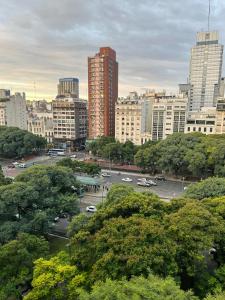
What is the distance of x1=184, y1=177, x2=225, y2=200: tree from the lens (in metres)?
30.8

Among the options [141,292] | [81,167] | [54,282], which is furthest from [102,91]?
[141,292]

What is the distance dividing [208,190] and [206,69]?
10552cm

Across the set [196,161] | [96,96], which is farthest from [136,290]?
[96,96]

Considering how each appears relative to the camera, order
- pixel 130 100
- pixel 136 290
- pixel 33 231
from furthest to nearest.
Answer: pixel 130 100 < pixel 33 231 < pixel 136 290

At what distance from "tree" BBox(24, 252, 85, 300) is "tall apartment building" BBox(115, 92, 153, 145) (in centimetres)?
6571

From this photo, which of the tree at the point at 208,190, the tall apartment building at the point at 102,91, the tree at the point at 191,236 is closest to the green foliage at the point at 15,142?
the tall apartment building at the point at 102,91

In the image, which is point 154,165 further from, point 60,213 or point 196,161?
point 60,213

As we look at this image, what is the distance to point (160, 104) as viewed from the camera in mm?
75688

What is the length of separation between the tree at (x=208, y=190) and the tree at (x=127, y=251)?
14116 millimetres

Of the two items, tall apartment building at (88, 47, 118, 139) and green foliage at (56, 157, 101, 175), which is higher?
tall apartment building at (88, 47, 118, 139)

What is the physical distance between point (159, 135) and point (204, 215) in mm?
58844

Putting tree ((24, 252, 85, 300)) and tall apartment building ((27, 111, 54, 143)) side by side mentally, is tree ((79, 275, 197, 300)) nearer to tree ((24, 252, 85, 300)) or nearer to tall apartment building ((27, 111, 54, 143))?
tree ((24, 252, 85, 300))

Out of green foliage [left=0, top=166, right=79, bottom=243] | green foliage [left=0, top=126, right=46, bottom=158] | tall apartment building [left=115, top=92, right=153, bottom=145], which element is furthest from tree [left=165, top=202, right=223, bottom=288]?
green foliage [left=0, top=126, right=46, bottom=158]

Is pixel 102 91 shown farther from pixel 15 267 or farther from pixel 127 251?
pixel 127 251
